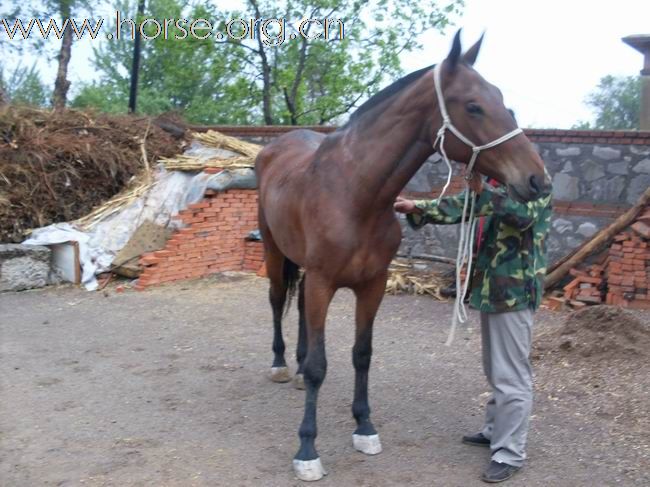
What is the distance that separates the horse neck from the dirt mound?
2.63m

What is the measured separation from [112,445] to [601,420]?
296 cm

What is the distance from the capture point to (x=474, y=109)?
122 inches

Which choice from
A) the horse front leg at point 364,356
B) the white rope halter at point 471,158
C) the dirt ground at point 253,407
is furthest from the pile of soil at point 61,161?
the white rope halter at point 471,158

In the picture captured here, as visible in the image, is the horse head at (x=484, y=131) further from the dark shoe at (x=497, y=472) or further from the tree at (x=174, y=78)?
the tree at (x=174, y=78)

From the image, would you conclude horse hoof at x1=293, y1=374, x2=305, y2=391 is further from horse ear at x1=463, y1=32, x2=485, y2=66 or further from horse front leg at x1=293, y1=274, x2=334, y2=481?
horse ear at x1=463, y1=32, x2=485, y2=66

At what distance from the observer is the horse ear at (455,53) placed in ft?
10.2

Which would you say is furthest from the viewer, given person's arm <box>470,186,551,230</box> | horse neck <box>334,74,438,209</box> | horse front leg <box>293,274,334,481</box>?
horse front leg <box>293,274,334,481</box>

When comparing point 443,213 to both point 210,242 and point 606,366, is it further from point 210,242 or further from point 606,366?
point 210,242

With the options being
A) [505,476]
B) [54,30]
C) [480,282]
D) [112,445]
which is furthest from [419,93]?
[54,30]

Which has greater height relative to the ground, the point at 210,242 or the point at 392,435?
the point at 210,242

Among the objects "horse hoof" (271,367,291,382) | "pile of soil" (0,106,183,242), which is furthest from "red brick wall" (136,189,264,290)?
"horse hoof" (271,367,291,382)

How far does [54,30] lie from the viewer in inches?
573

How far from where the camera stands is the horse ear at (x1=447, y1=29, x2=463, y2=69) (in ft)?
10.2

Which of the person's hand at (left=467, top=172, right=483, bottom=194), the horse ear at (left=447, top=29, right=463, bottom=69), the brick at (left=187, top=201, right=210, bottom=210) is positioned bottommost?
the brick at (left=187, top=201, right=210, bottom=210)
